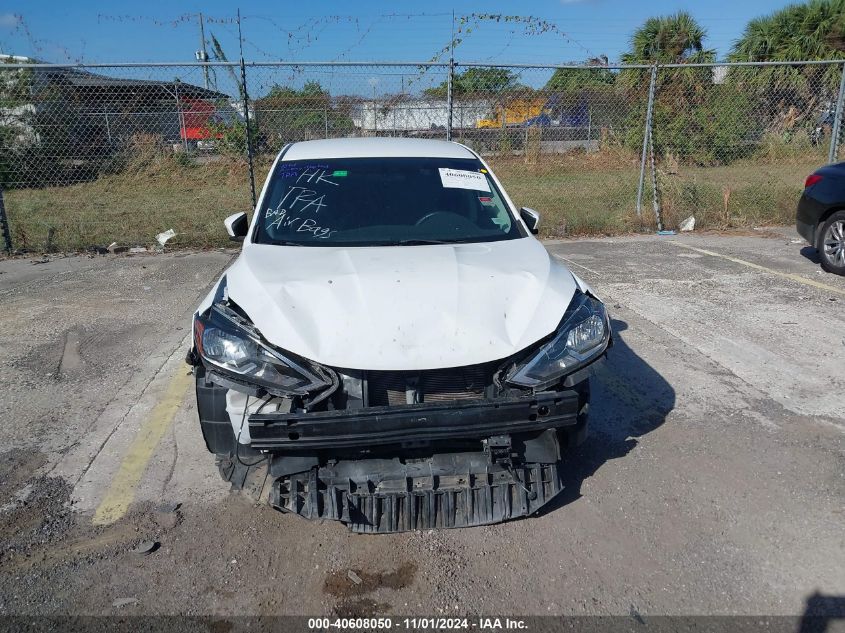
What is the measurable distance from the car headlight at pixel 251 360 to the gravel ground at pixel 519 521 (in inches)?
33.1

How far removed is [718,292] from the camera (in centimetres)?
725

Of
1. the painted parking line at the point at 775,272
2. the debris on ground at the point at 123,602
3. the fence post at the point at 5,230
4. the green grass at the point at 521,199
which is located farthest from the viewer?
the green grass at the point at 521,199

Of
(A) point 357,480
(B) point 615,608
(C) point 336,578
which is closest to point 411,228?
(A) point 357,480

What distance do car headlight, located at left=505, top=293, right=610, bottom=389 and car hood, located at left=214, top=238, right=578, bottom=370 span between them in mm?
67

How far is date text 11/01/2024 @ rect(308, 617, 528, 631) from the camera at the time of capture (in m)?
2.63

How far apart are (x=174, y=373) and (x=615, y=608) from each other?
12.2ft

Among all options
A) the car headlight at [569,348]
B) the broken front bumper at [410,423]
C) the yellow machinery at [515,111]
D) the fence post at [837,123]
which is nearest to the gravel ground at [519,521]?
the broken front bumper at [410,423]

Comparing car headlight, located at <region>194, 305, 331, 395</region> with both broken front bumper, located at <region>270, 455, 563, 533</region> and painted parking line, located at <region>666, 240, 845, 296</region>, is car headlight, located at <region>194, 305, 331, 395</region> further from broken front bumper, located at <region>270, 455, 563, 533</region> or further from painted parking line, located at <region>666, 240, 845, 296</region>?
painted parking line, located at <region>666, 240, 845, 296</region>

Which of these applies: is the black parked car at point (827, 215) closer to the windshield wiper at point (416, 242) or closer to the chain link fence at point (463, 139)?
the chain link fence at point (463, 139)

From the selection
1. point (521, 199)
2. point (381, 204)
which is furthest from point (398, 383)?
point (521, 199)

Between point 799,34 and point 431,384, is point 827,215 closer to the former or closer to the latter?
point 431,384

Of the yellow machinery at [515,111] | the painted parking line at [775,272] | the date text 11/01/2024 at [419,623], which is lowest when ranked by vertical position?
the date text 11/01/2024 at [419,623]

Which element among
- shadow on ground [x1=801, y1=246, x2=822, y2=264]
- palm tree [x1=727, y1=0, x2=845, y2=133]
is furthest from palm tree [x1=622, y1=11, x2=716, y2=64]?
shadow on ground [x1=801, y1=246, x2=822, y2=264]

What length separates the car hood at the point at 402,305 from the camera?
2.85 meters
